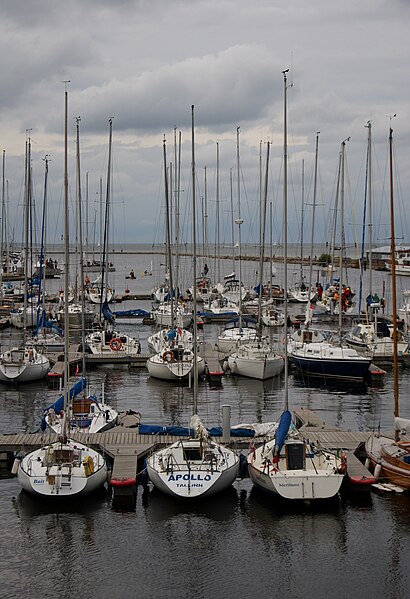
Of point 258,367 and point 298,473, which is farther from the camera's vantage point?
point 258,367

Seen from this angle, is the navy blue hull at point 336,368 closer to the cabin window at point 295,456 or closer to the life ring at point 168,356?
the life ring at point 168,356

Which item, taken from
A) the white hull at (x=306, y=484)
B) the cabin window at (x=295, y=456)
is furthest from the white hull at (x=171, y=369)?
the white hull at (x=306, y=484)

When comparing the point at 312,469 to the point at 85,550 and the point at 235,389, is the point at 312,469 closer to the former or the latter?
the point at 85,550

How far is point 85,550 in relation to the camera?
21.0m

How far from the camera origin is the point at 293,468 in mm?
23562

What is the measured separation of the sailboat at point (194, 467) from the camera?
75.9ft

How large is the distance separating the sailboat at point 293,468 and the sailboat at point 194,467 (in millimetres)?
960

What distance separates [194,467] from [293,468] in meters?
2.99

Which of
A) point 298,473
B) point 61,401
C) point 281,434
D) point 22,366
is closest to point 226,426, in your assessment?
point 281,434

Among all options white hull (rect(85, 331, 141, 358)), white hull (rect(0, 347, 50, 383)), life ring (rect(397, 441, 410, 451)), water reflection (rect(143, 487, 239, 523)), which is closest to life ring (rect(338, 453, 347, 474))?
life ring (rect(397, 441, 410, 451))

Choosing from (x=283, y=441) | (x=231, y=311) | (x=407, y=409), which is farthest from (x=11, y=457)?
(x=231, y=311)

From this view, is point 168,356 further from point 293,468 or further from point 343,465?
point 343,465

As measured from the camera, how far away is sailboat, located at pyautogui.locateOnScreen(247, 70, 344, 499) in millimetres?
22797

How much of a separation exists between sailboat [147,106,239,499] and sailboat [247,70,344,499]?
960mm
